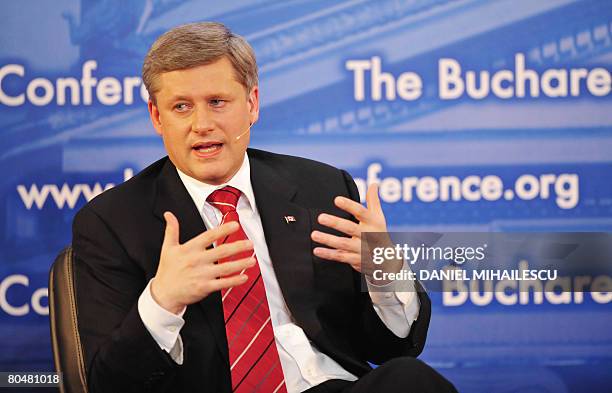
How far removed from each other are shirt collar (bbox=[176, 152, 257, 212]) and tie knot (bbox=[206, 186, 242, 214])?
0.01 metres

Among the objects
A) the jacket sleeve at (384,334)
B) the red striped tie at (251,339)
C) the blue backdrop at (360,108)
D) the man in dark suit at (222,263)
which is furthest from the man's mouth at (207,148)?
the blue backdrop at (360,108)

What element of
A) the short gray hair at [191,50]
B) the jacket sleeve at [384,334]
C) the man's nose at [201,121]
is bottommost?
the jacket sleeve at [384,334]

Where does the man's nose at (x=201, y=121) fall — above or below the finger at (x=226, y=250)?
above

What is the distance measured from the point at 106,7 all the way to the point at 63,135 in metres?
0.55

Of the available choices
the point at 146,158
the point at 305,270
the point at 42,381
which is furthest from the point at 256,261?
the point at 42,381

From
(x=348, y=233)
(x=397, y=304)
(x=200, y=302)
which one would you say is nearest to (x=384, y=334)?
(x=397, y=304)

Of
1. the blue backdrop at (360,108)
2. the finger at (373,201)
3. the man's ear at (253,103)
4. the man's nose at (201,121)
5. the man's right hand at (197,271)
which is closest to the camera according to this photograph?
the man's right hand at (197,271)

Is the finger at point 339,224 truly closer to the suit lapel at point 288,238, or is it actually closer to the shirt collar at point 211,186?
the suit lapel at point 288,238

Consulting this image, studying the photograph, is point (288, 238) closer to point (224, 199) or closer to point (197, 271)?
point (224, 199)

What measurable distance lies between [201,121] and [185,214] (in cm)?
26

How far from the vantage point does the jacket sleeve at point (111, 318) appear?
1.89m

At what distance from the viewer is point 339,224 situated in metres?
2.01

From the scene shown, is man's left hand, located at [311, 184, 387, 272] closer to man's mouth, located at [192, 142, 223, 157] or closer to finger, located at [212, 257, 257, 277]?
finger, located at [212, 257, 257, 277]

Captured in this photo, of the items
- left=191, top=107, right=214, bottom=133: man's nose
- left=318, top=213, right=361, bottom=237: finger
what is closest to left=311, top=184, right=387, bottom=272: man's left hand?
left=318, top=213, right=361, bottom=237: finger
